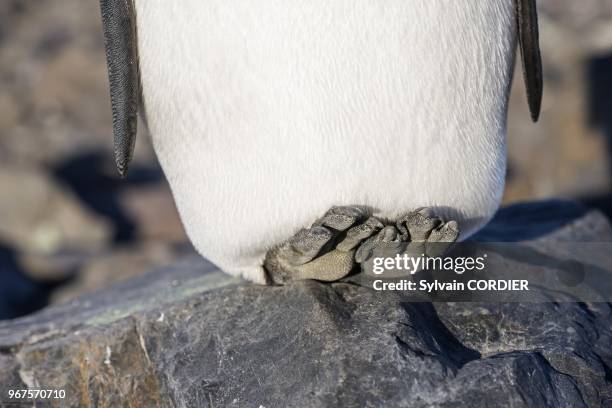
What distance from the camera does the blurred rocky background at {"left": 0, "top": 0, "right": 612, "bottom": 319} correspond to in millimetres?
5910

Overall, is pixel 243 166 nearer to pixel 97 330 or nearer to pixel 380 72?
pixel 380 72

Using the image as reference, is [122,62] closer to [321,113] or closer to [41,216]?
[321,113]

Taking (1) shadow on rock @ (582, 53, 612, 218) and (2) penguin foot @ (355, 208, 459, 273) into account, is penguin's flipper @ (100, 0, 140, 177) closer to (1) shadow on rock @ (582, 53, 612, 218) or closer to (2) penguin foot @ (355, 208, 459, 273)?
(2) penguin foot @ (355, 208, 459, 273)

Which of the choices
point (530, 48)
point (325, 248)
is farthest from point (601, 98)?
point (325, 248)

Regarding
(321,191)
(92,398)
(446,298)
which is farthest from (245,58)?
(92,398)

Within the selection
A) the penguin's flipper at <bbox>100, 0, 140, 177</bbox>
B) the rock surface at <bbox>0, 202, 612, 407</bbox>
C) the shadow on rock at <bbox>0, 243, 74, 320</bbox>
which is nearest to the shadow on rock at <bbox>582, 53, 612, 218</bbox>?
the shadow on rock at <bbox>0, 243, 74, 320</bbox>

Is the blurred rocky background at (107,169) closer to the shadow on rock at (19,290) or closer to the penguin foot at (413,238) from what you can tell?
the shadow on rock at (19,290)

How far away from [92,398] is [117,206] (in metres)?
4.85

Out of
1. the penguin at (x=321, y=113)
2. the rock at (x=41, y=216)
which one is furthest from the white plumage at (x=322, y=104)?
the rock at (x=41, y=216)

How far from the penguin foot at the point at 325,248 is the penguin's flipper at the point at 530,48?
87 centimetres

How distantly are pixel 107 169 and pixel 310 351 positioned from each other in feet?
20.4

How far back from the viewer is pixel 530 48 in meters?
2.94

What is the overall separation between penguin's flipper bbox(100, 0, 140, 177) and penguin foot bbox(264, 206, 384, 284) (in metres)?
0.60

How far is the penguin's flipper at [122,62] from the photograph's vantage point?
2.68 metres
